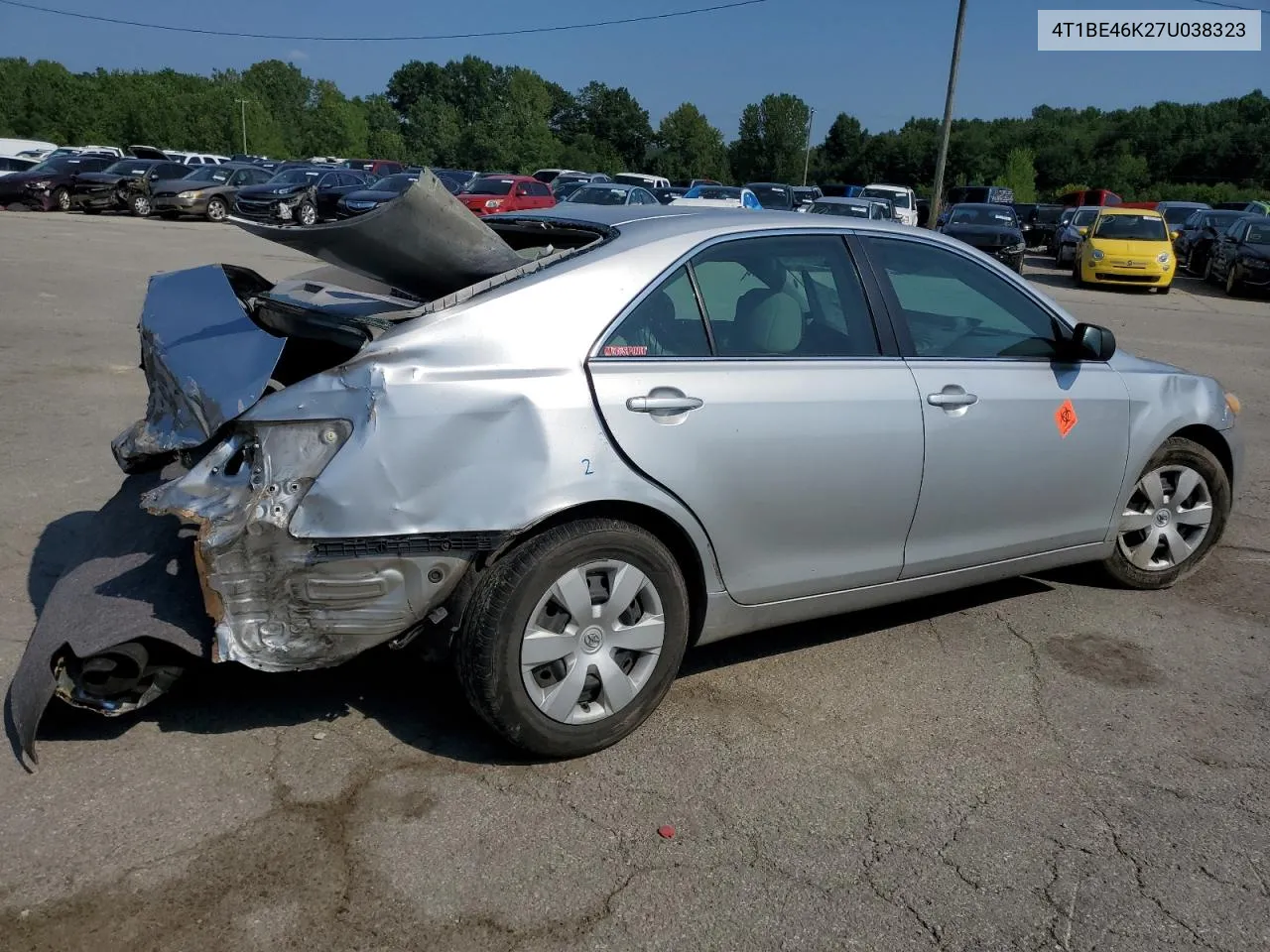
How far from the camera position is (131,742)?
136 inches

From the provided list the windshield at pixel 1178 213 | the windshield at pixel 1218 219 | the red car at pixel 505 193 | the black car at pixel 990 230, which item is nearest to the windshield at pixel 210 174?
the red car at pixel 505 193

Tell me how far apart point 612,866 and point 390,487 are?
120 centimetres

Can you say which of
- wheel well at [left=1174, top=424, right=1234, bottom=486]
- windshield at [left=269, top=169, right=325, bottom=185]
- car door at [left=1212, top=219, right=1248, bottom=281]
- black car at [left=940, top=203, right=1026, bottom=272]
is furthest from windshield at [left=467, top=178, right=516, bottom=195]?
wheel well at [left=1174, top=424, right=1234, bottom=486]

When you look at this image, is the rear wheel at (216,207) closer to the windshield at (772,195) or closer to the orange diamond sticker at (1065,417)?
the windshield at (772,195)

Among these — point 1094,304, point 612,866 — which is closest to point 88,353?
point 612,866

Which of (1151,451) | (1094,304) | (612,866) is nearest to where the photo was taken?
(612,866)

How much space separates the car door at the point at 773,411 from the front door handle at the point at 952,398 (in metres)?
0.09

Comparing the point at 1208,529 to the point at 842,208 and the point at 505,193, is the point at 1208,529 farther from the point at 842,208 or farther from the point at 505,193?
the point at 505,193

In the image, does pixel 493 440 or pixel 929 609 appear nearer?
pixel 493 440

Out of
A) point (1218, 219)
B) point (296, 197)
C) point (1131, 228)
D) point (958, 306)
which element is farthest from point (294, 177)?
point (958, 306)

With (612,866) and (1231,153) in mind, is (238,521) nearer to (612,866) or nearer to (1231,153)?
(612,866)

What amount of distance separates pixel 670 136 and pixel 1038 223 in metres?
75.5

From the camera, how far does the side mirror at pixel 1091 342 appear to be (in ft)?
14.4

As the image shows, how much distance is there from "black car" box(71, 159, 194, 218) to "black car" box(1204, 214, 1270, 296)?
26.9 meters
